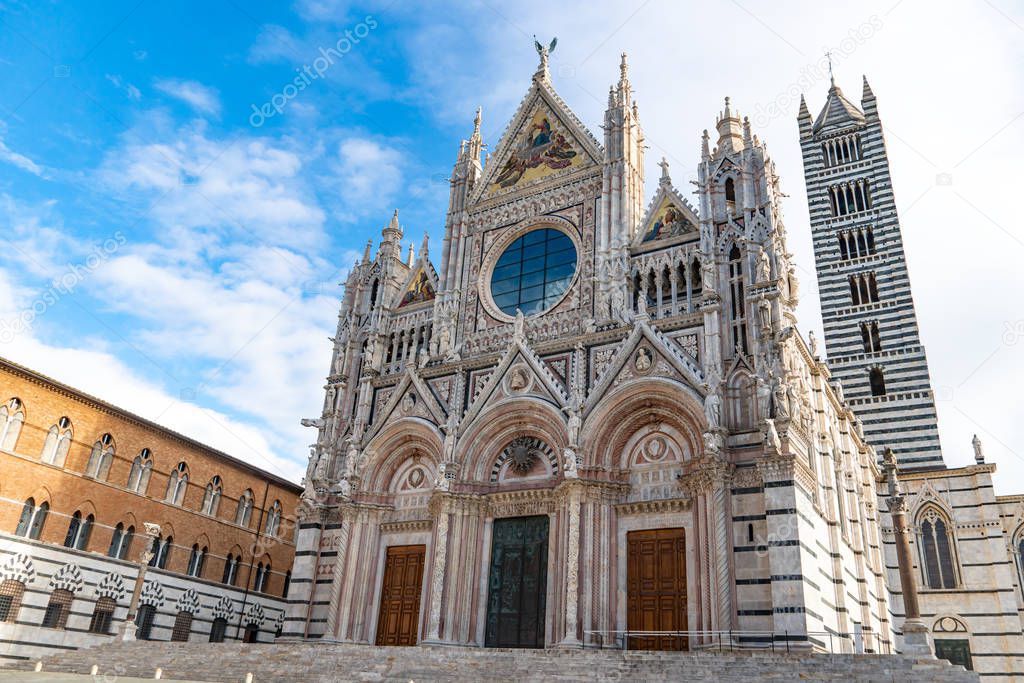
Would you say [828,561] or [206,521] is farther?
[206,521]

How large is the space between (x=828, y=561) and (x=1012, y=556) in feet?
49.3

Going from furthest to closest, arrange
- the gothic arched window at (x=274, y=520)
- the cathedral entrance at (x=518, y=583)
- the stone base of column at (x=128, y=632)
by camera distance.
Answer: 1. the gothic arched window at (x=274, y=520)
2. the stone base of column at (x=128, y=632)
3. the cathedral entrance at (x=518, y=583)

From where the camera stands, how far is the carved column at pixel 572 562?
19.7m

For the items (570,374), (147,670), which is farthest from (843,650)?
(147,670)

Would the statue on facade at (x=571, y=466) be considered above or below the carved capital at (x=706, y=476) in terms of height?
above

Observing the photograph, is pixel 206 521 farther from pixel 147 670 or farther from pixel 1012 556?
pixel 1012 556

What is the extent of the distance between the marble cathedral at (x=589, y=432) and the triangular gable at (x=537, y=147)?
87mm

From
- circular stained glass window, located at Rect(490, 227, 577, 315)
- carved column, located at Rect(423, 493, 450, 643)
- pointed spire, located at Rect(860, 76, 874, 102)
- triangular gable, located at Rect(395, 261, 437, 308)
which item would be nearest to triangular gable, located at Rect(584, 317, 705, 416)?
circular stained glass window, located at Rect(490, 227, 577, 315)

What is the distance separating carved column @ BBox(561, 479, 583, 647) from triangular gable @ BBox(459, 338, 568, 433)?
11.2 feet

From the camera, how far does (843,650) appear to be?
20.0 meters

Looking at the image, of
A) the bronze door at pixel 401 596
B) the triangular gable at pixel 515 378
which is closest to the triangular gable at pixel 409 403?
the triangular gable at pixel 515 378

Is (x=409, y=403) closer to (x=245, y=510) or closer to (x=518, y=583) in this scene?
(x=518, y=583)

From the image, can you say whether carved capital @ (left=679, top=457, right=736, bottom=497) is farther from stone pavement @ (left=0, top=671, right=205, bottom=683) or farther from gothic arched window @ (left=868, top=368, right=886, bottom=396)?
gothic arched window @ (left=868, top=368, right=886, bottom=396)

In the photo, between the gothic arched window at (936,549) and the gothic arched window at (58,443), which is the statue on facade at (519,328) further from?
the gothic arched window at (936,549)
